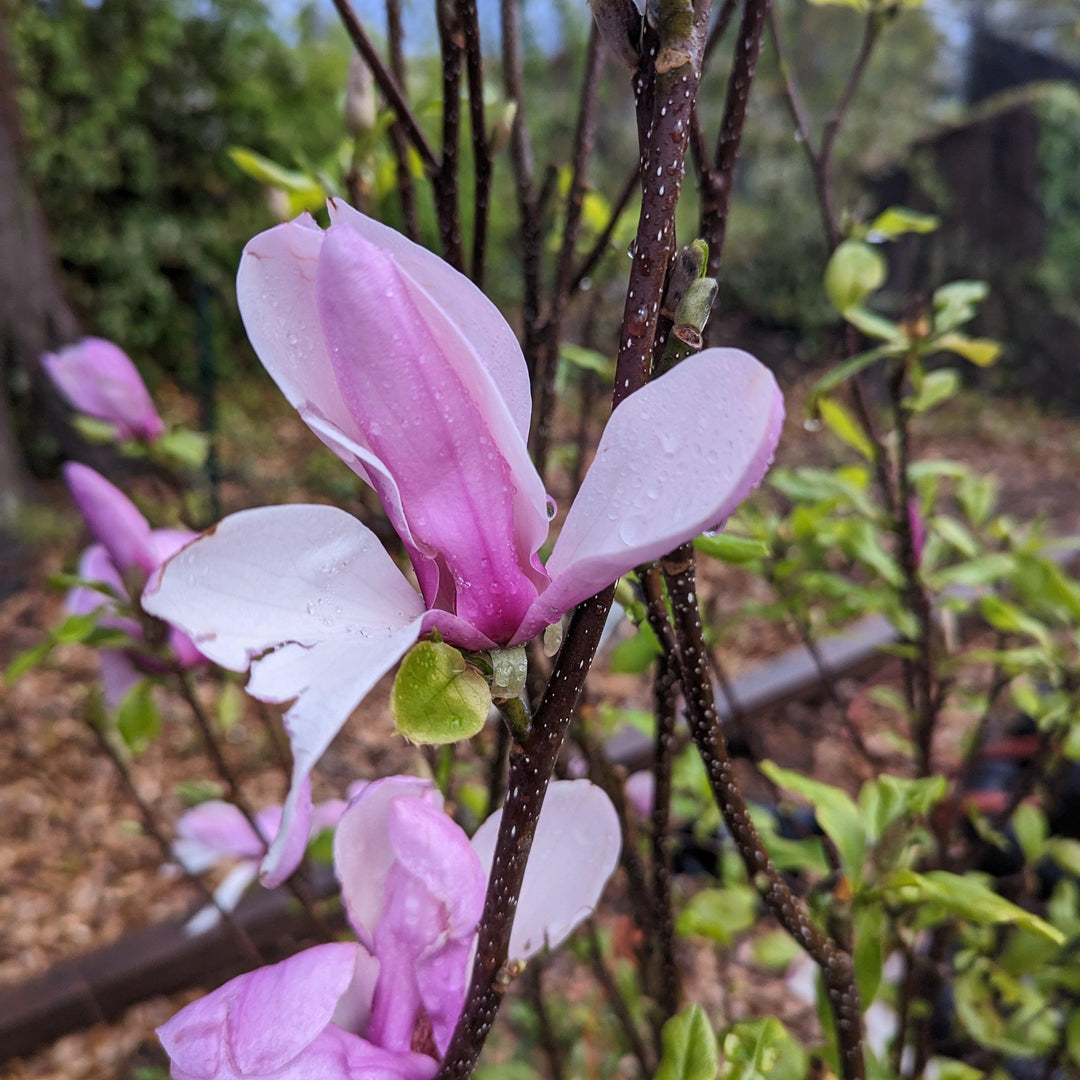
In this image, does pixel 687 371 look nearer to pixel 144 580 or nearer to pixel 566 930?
pixel 566 930

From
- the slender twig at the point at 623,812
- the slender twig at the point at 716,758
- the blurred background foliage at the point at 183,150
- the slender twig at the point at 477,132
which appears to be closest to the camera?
the slender twig at the point at 716,758

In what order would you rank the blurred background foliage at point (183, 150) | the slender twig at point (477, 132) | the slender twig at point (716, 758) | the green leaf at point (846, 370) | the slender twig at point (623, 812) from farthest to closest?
the blurred background foliage at point (183, 150) < the green leaf at point (846, 370) < the slender twig at point (623, 812) < the slender twig at point (477, 132) < the slender twig at point (716, 758)

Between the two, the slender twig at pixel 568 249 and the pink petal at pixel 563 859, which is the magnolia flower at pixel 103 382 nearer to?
the slender twig at pixel 568 249

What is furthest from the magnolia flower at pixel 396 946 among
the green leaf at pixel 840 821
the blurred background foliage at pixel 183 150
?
the blurred background foliage at pixel 183 150

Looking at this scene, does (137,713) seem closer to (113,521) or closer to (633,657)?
(113,521)

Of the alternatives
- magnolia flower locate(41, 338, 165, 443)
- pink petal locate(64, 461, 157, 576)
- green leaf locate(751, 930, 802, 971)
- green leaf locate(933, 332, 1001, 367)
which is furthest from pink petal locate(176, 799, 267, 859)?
green leaf locate(933, 332, 1001, 367)

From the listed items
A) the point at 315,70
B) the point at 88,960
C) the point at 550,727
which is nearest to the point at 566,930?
the point at 550,727
